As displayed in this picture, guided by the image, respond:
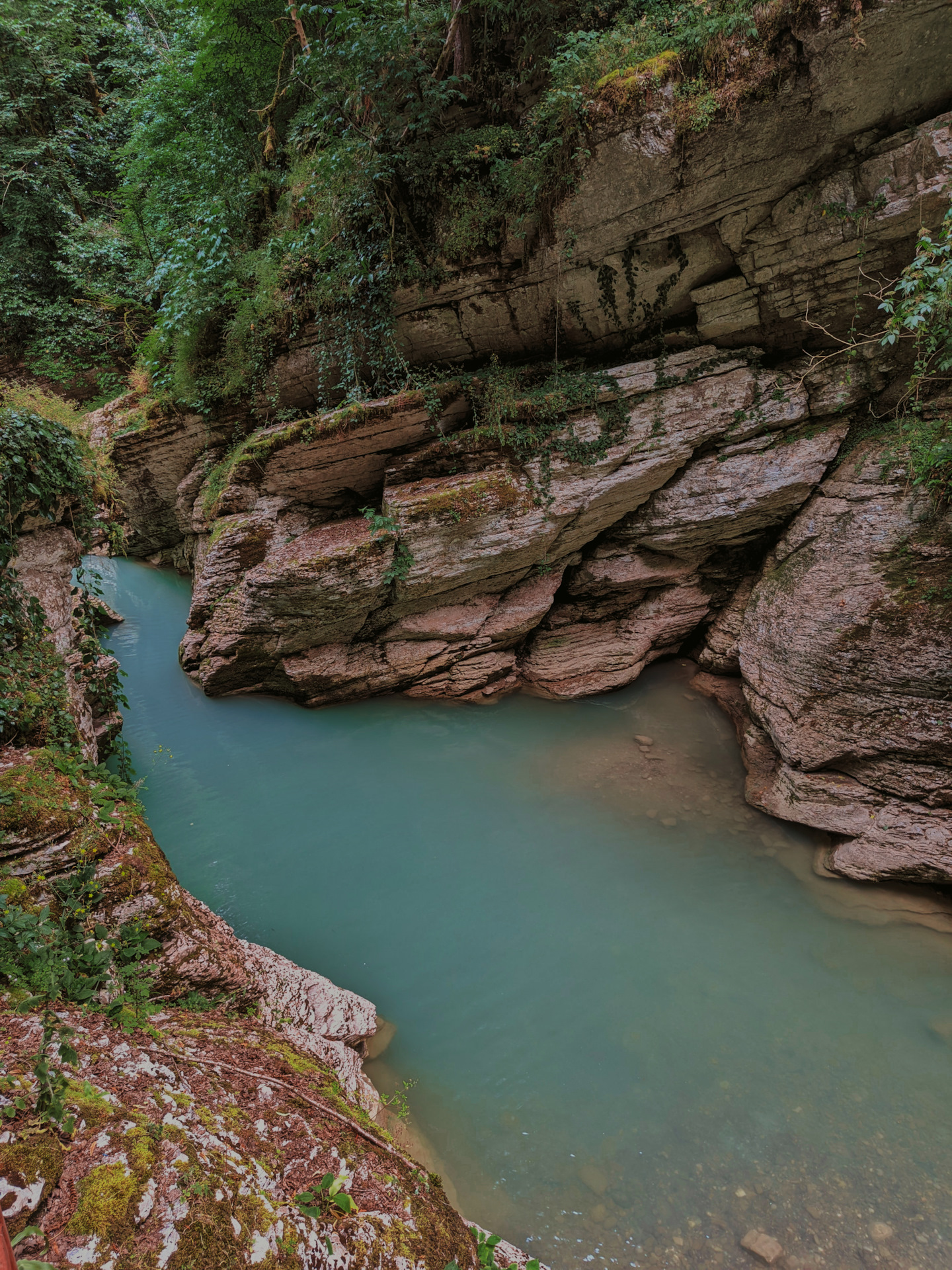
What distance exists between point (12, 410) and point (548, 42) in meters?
6.82

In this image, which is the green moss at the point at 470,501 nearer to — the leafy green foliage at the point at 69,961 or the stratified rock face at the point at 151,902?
the stratified rock face at the point at 151,902

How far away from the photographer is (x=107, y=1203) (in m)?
1.67

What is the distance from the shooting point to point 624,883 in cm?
522

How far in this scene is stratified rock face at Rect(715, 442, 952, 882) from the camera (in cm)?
485

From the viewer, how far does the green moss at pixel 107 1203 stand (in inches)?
62.4

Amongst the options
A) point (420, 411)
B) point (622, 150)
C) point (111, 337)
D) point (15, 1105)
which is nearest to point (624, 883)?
point (15, 1105)

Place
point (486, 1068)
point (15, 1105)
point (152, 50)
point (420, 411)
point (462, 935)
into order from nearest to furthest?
point (15, 1105)
point (486, 1068)
point (462, 935)
point (420, 411)
point (152, 50)

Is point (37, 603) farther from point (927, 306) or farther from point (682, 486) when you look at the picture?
point (927, 306)

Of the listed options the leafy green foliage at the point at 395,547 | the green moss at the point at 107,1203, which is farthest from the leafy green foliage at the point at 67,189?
the green moss at the point at 107,1203

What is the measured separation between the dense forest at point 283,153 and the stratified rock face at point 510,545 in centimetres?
170

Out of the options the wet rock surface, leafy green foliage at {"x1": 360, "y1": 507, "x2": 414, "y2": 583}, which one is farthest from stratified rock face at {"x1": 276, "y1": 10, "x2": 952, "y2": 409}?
the wet rock surface

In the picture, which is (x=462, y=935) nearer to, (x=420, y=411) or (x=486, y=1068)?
(x=486, y=1068)

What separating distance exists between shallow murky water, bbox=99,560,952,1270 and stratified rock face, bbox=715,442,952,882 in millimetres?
554

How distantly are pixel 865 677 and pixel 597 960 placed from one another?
12.5 feet
